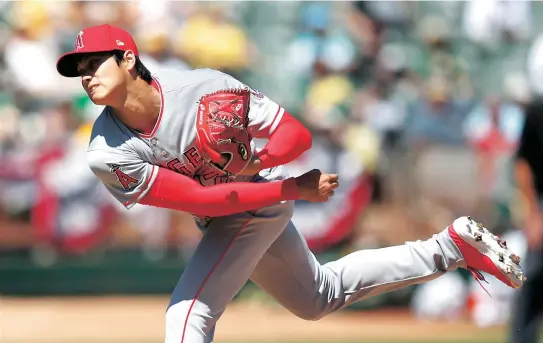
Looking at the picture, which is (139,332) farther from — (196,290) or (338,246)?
(196,290)

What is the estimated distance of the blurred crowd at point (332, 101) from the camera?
1055 centimetres

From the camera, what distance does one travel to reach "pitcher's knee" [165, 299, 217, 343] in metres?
4.44

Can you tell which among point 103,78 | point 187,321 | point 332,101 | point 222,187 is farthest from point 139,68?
point 332,101

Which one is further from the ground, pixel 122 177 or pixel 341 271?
pixel 122 177

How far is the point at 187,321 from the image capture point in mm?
4461

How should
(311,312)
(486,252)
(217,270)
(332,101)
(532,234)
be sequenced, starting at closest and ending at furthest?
(217,270), (486,252), (311,312), (532,234), (332,101)

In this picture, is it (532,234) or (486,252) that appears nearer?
(486,252)

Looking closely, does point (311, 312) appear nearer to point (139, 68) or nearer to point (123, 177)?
point (123, 177)

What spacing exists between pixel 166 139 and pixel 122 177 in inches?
10.4

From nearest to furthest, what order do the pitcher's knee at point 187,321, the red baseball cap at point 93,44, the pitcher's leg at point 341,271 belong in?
the red baseball cap at point 93,44 → the pitcher's knee at point 187,321 → the pitcher's leg at point 341,271

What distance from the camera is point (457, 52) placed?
39.6 ft

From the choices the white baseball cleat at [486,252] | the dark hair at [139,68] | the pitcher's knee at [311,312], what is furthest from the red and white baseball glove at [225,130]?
the white baseball cleat at [486,252]

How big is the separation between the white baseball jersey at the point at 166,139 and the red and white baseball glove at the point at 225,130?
0.03 m

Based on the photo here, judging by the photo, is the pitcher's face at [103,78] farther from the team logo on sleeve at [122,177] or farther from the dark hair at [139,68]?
the team logo on sleeve at [122,177]
